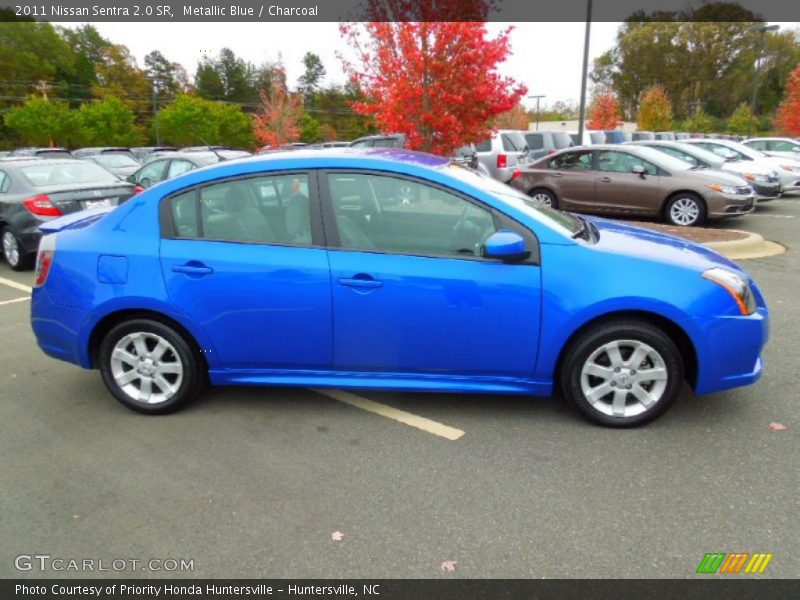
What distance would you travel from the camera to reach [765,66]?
6794cm

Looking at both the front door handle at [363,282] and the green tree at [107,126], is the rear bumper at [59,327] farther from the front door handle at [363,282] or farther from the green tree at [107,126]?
the green tree at [107,126]

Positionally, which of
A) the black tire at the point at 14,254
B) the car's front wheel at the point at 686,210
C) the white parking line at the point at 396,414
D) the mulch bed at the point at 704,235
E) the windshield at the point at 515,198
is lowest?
the white parking line at the point at 396,414

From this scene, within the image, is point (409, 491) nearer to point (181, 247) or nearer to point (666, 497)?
point (666, 497)

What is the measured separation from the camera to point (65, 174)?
8742 mm

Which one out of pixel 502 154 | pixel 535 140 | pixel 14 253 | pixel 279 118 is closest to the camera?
pixel 14 253

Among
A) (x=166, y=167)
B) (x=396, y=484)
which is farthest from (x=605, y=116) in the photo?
(x=396, y=484)

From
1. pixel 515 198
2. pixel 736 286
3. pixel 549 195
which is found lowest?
pixel 549 195

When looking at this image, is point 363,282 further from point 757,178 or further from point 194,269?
point 757,178

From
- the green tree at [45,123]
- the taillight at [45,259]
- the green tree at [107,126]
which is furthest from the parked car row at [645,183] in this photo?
the green tree at [107,126]

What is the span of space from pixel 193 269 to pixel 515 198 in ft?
6.66

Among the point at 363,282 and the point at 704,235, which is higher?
the point at 363,282

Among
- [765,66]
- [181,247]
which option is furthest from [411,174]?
[765,66]
